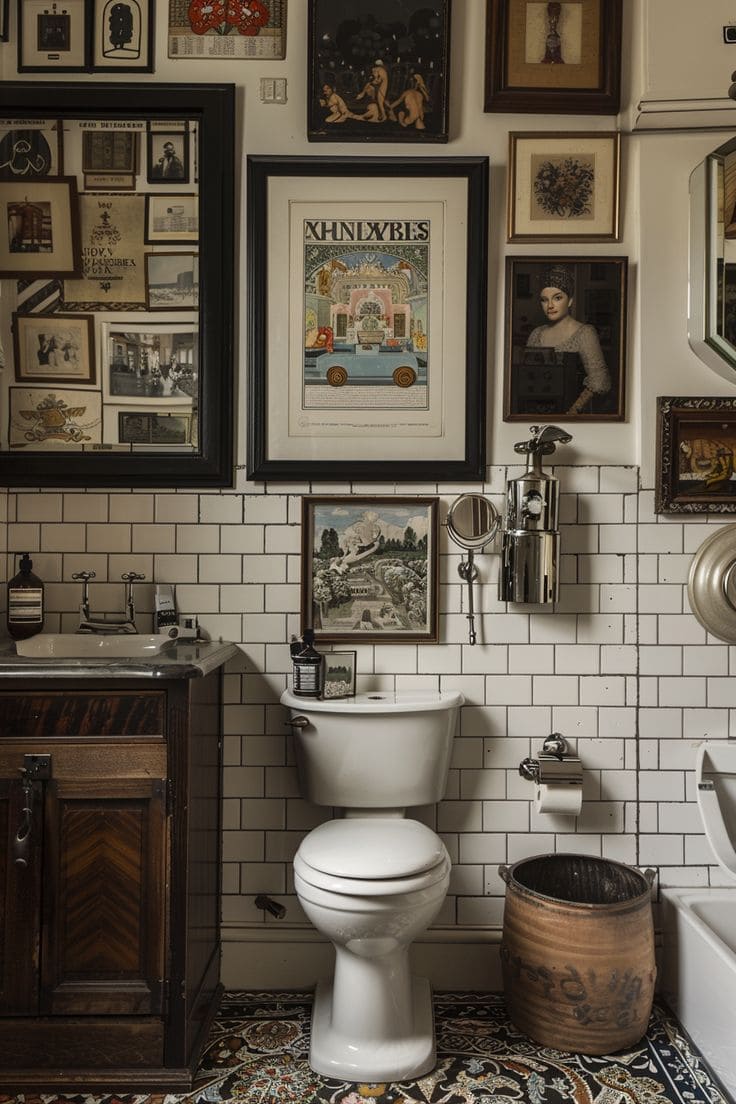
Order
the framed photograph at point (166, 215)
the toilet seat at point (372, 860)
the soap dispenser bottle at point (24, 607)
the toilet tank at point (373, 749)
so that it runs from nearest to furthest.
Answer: the toilet seat at point (372, 860) < the toilet tank at point (373, 749) < the soap dispenser bottle at point (24, 607) < the framed photograph at point (166, 215)

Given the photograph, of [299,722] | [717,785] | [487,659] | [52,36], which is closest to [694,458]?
[487,659]

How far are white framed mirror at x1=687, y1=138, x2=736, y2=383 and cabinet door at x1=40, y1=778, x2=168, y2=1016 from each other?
2031mm

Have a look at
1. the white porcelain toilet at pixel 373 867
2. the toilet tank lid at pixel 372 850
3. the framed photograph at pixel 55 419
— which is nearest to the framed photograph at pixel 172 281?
the framed photograph at pixel 55 419

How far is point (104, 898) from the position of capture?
2.03 meters

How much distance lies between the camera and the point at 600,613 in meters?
2.61

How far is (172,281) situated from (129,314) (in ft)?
0.56

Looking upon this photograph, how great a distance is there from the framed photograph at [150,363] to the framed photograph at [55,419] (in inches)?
3.3

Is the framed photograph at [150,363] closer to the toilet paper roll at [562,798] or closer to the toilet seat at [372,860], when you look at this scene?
the toilet seat at [372,860]

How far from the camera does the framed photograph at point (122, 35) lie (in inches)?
102

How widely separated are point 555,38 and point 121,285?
155 cm

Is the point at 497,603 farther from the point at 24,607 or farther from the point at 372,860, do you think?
the point at 24,607

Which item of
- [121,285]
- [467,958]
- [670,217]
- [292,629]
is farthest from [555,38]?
[467,958]

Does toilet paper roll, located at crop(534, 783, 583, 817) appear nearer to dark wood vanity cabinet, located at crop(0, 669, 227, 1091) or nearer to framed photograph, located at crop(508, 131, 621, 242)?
dark wood vanity cabinet, located at crop(0, 669, 227, 1091)

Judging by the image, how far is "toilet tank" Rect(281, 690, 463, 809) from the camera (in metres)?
2.38
